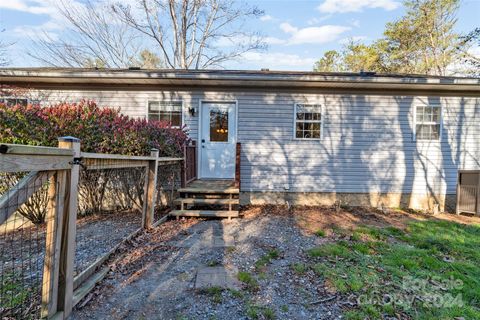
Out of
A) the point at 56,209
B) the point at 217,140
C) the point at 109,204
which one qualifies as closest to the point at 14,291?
the point at 56,209

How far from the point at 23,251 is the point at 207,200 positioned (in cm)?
281

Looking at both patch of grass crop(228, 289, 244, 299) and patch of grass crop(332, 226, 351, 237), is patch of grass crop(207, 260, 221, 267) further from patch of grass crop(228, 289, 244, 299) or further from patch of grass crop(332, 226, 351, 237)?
patch of grass crop(332, 226, 351, 237)

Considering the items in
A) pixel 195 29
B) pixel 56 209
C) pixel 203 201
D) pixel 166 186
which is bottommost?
pixel 203 201

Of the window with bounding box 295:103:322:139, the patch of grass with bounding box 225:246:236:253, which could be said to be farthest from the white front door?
the patch of grass with bounding box 225:246:236:253

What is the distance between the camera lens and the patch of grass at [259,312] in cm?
212

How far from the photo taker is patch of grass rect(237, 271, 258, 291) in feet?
8.38

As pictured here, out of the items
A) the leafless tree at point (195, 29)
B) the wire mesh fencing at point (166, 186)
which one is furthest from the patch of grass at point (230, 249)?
the leafless tree at point (195, 29)

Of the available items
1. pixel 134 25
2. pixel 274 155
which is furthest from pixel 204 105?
pixel 134 25

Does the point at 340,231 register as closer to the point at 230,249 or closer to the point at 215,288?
the point at 230,249

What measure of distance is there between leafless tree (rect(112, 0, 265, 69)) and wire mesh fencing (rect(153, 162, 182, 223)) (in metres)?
A: 10.9

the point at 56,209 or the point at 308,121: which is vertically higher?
the point at 308,121

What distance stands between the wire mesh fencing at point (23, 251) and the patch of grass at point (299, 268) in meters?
2.24

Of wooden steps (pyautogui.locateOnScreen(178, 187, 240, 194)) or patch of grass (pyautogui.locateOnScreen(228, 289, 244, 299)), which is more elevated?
wooden steps (pyautogui.locateOnScreen(178, 187, 240, 194))

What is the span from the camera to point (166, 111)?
6.78 meters
